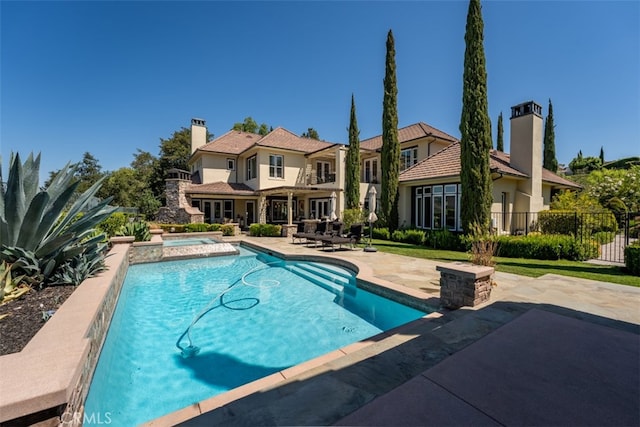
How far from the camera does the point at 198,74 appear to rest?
717 inches

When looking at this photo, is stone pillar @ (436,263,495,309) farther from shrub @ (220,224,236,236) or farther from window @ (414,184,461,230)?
shrub @ (220,224,236,236)

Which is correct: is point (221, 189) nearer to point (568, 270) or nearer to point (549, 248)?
point (549, 248)

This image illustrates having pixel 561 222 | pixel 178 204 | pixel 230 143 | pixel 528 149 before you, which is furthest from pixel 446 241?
pixel 230 143

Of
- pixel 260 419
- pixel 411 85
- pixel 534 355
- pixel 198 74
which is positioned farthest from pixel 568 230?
pixel 198 74

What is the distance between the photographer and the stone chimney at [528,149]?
1569cm

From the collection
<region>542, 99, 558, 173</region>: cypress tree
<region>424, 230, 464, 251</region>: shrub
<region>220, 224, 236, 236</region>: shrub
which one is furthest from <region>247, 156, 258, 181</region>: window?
<region>542, 99, 558, 173</region>: cypress tree

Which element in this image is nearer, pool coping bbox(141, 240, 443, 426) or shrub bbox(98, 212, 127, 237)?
pool coping bbox(141, 240, 443, 426)

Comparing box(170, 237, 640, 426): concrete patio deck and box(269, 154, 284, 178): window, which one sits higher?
box(269, 154, 284, 178): window

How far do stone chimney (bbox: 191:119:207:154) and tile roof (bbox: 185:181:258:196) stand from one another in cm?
579

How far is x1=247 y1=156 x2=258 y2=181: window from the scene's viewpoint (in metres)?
24.3

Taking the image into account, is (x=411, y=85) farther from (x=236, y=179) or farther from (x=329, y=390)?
(x=329, y=390)

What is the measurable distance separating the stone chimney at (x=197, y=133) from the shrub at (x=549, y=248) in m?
27.4

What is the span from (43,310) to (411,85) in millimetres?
21186

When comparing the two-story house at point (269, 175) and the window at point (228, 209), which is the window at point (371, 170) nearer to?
the two-story house at point (269, 175)
